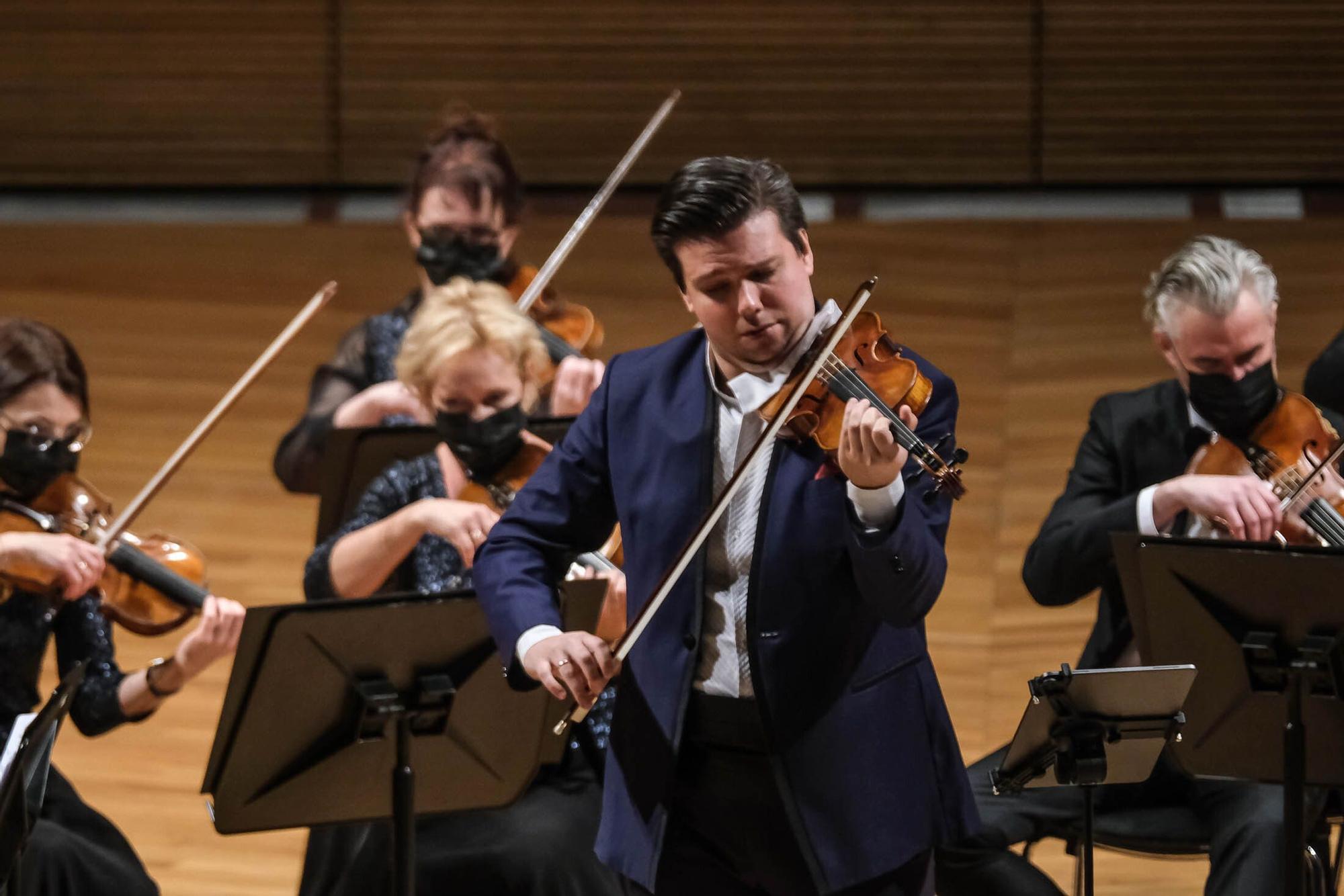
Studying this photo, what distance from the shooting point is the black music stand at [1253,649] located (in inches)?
83.4

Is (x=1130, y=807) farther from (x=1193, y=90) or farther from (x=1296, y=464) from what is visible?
(x=1193, y=90)

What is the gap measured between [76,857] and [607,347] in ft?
7.08

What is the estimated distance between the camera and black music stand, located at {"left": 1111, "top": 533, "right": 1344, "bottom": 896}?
2.12 meters

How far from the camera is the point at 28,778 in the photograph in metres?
1.95

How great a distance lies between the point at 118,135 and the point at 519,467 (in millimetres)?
3129

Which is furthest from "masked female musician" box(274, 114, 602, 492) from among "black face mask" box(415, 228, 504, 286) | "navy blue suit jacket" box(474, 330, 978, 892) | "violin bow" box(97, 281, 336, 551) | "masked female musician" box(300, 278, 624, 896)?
"navy blue suit jacket" box(474, 330, 978, 892)

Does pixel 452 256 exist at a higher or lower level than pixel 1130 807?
higher

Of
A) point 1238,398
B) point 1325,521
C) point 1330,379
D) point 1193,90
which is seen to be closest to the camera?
point 1325,521

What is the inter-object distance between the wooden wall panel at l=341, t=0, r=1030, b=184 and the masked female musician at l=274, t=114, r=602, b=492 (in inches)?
76.4

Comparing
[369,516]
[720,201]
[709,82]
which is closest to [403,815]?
[369,516]

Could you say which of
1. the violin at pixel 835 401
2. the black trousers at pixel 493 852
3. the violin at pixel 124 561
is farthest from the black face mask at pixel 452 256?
the violin at pixel 835 401

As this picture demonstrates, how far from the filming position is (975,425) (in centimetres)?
407

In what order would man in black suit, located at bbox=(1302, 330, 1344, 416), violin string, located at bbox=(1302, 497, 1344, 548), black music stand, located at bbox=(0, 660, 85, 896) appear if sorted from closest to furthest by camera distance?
black music stand, located at bbox=(0, 660, 85, 896)
violin string, located at bbox=(1302, 497, 1344, 548)
man in black suit, located at bbox=(1302, 330, 1344, 416)

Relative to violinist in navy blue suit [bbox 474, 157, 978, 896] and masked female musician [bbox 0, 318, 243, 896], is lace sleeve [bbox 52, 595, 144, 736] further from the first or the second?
violinist in navy blue suit [bbox 474, 157, 978, 896]
